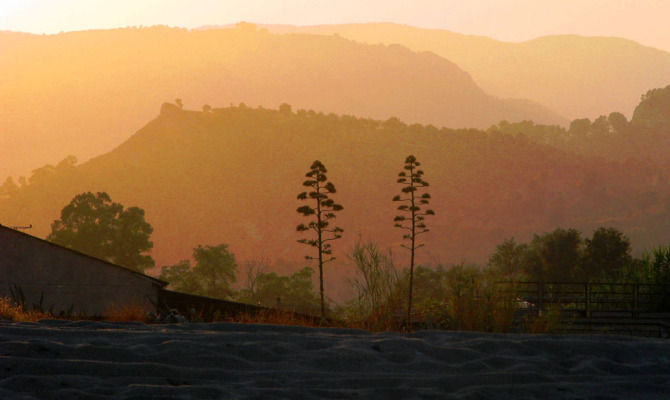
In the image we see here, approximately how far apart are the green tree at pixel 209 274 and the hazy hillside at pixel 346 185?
58936mm

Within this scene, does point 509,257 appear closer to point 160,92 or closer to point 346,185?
point 346,185

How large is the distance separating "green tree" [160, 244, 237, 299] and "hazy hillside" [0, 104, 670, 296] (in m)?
58.9

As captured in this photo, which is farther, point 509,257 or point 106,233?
point 509,257

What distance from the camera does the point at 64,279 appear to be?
17125 mm

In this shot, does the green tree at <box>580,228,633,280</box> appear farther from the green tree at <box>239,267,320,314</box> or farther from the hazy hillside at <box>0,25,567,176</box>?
the hazy hillside at <box>0,25,567,176</box>

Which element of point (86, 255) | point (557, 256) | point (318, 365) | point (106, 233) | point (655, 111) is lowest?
point (318, 365)

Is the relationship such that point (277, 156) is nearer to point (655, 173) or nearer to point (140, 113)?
point (140, 113)

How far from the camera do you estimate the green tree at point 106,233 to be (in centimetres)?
5350

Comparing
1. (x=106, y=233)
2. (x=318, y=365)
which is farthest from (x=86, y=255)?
(x=106, y=233)

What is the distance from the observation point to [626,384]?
472cm

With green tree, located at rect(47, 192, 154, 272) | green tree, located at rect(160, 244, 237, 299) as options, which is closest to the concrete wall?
green tree, located at rect(47, 192, 154, 272)

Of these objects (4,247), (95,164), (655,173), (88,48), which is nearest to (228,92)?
(88,48)

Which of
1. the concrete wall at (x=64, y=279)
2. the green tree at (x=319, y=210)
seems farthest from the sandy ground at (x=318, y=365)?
the concrete wall at (x=64, y=279)

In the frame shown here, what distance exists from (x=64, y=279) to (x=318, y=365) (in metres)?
14.1
